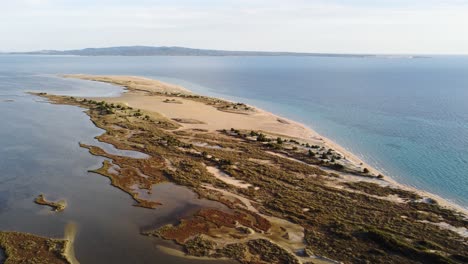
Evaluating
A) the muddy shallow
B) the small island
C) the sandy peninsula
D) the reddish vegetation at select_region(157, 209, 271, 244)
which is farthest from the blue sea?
the reddish vegetation at select_region(157, 209, 271, 244)

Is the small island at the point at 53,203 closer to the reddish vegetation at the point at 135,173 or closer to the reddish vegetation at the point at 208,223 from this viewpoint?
the reddish vegetation at the point at 135,173

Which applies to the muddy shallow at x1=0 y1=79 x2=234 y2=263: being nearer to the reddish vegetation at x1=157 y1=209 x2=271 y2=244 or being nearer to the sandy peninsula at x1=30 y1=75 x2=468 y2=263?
the reddish vegetation at x1=157 y1=209 x2=271 y2=244

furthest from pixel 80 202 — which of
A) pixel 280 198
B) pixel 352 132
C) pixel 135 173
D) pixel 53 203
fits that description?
pixel 352 132

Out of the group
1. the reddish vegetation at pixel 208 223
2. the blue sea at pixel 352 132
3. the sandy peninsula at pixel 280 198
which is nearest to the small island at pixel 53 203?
the blue sea at pixel 352 132

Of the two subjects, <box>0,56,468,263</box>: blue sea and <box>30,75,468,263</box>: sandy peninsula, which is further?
<box>0,56,468,263</box>: blue sea

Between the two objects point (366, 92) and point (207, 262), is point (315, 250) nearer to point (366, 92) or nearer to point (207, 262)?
point (207, 262)

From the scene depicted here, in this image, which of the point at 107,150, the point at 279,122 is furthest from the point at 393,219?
the point at 279,122
